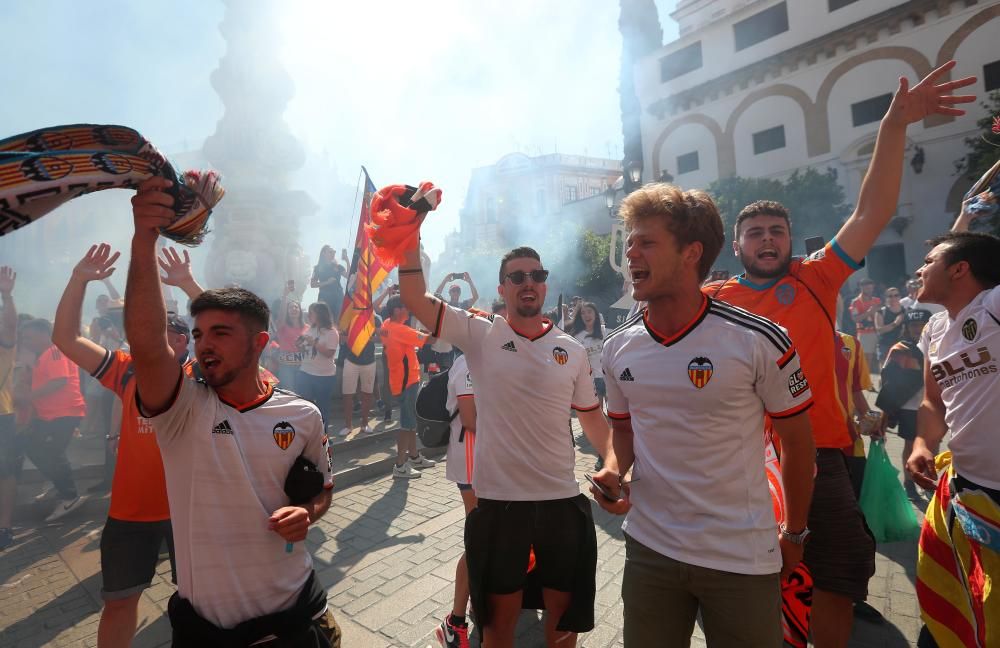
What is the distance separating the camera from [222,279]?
1869 centimetres

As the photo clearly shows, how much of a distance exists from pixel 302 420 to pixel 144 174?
116 cm

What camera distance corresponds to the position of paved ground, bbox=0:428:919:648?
12.1 ft

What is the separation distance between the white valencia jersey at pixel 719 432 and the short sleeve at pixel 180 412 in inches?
73.8

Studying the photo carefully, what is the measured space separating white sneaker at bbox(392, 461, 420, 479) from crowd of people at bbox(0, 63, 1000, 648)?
358 cm

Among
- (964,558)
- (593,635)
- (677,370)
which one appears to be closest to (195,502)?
(677,370)

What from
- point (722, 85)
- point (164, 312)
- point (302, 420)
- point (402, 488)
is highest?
point (722, 85)

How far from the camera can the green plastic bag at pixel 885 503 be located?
3.58m

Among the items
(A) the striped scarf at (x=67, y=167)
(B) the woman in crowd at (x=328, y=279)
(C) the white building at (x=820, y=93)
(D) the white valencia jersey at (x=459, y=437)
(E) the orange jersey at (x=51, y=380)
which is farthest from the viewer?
(C) the white building at (x=820, y=93)

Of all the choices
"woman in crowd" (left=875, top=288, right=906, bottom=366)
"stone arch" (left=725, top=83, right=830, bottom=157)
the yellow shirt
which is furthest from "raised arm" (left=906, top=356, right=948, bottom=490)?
"stone arch" (left=725, top=83, right=830, bottom=157)

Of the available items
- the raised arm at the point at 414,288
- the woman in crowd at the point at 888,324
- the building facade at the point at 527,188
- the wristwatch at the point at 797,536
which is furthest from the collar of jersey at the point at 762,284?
the building facade at the point at 527,188

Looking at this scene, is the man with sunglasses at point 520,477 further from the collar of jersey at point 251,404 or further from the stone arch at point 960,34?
the stone arch at point 960,34

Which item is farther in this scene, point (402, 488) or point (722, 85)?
point (722, 85)

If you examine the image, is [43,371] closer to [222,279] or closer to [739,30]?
[222,279]

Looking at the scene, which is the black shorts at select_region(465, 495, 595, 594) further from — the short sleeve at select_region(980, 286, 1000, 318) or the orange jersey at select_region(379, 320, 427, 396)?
the orange jersey at select_region(379, 320, 427, 396)
